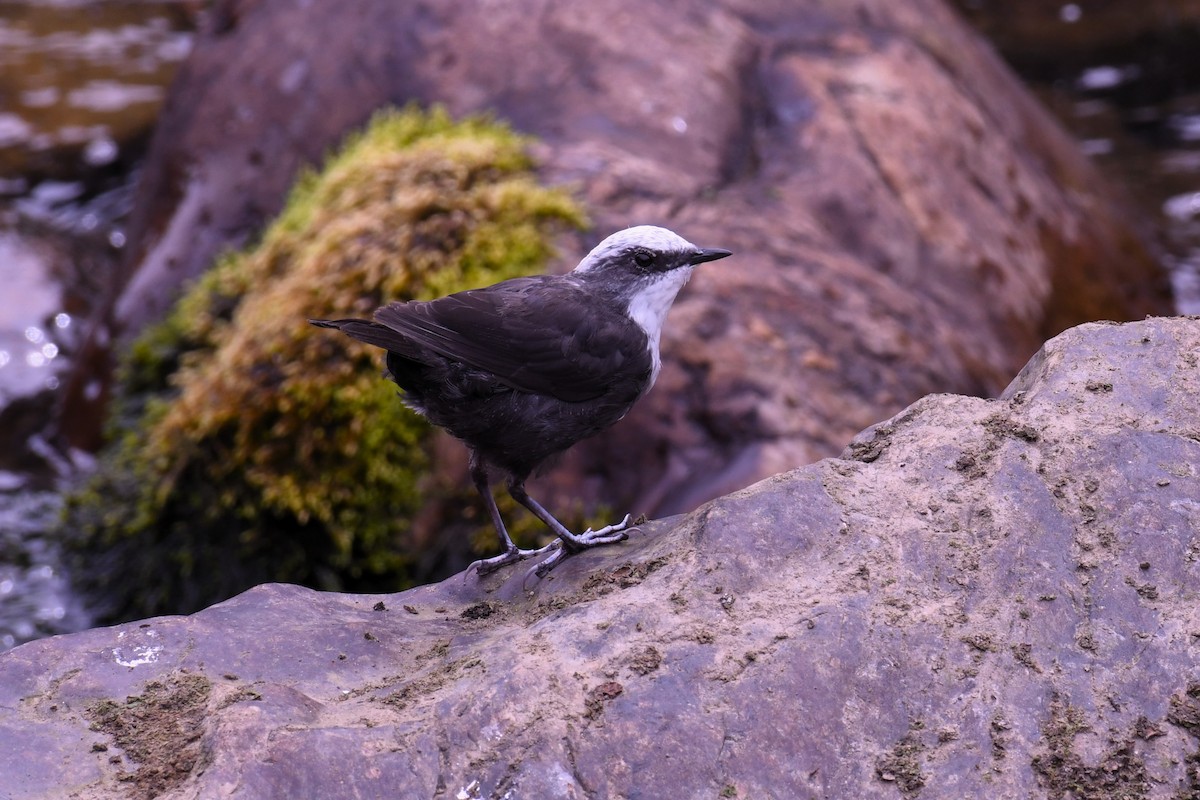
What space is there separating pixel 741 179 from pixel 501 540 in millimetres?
2713

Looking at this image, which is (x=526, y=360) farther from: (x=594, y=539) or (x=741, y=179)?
(x=741, y=179)

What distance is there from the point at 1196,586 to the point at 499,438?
84.4 inches

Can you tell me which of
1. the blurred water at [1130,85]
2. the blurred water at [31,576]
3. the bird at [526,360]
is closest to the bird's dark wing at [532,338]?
the bird at [526,360]

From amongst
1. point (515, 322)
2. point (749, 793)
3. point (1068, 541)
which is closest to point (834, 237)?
→ point (515, 322)

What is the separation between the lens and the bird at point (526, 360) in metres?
3.96

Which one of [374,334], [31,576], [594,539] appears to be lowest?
[31,576]

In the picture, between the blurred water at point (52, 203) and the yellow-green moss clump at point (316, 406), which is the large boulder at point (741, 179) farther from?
the blurred water at point (52, 203)

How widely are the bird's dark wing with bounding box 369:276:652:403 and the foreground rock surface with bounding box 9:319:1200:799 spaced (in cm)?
86

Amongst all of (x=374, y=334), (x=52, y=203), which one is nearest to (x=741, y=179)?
(x=374, y=334)

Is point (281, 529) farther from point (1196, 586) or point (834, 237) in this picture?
point (1196, 586)

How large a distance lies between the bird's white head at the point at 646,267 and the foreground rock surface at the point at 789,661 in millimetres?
1151

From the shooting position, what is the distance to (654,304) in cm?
432

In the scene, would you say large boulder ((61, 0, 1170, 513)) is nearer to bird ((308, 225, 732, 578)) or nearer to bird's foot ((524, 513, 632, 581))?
bird ((308, 225, 732, 578))

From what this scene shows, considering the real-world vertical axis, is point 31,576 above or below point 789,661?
below
